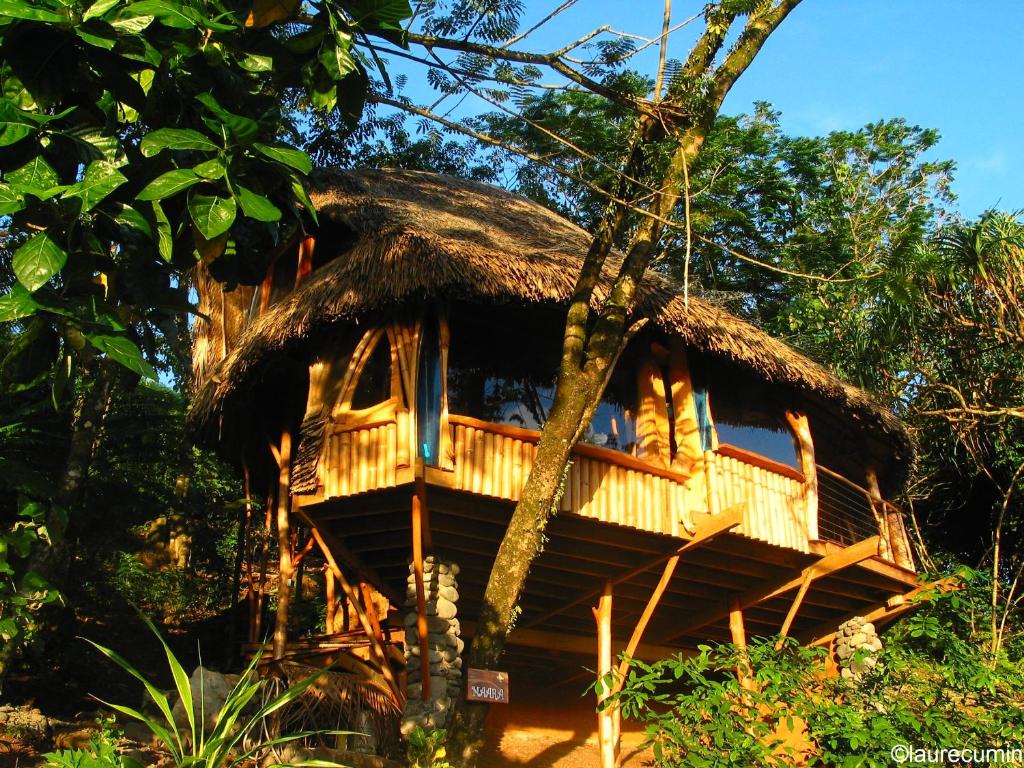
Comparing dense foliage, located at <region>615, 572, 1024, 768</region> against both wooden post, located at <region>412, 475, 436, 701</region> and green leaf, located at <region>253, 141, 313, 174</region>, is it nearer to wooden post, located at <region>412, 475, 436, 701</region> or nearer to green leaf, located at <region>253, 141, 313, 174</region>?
wooden post, located at <region>412, 475, 436, 701</region>

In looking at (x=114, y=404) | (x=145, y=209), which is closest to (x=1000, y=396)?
(x=114, y=404)

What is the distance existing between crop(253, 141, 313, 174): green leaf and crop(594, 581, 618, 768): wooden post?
555cm

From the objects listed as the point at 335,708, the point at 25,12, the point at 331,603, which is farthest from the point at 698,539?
the point at 25,12

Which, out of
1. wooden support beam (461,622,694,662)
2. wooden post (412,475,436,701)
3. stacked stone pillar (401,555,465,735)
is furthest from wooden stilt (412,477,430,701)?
wooden support beam (461,622,694,662)

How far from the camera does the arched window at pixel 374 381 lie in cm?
915

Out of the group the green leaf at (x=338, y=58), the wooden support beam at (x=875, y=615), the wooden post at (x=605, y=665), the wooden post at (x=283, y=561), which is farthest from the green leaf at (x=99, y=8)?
the wooden support beam at (x=875, y=615)

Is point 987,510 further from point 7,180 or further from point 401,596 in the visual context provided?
point 7,180

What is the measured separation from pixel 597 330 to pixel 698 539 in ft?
9.02

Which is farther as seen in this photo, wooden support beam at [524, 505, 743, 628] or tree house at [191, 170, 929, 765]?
wooden support beam at [524, 505, 743, 628]

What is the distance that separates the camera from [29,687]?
37.0ft

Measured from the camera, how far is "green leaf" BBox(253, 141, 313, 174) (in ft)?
12.5

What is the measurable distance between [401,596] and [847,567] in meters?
4.31

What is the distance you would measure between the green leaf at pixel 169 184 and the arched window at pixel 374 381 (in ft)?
18.2

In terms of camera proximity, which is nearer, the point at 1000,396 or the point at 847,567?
the point at 847,567
